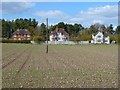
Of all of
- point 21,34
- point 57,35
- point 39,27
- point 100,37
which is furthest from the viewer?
point 39,27

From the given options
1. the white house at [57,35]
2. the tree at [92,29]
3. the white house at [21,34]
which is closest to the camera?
the tree at [92,29]

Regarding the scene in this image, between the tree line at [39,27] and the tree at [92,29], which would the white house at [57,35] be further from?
the tree at [92,29]

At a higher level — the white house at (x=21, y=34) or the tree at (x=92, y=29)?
the tree at (x=92, y=29)

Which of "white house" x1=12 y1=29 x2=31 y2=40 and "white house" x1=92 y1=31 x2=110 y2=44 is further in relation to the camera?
"white house" x1=12 y1=29 x2=31 y2=40

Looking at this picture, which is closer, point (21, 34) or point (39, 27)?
point (21, 34)

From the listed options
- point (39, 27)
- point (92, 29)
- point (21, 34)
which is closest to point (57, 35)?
point (39, 27)

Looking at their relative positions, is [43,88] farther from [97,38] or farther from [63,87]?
[97,38]

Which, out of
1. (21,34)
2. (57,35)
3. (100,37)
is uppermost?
(21,34)

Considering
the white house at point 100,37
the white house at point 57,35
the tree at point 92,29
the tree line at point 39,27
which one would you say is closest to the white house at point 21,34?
the tree line at point 39,27

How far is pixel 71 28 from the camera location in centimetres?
15075

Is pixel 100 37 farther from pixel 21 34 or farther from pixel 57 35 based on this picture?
pixel 21 34

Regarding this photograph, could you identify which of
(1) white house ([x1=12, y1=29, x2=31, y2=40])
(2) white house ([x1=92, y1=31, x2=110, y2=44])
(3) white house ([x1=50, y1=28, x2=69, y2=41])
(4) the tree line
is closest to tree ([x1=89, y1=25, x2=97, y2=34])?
(4) the tree line

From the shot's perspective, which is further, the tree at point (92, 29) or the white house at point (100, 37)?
the tree at point (92, 29)

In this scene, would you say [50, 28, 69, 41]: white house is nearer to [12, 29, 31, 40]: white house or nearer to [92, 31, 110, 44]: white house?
[12, 29, 31, 40]: white house
